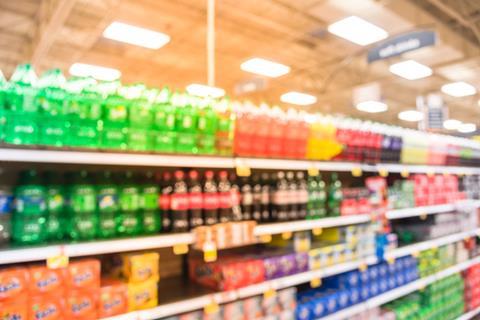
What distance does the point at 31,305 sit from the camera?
165cm

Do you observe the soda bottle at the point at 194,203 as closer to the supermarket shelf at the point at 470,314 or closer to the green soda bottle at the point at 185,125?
the green soda bottle at the point at 185,125

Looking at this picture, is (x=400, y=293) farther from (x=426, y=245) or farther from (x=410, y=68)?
(x=410, y=68)

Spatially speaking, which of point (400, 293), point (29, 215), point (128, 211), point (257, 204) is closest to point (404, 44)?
point (400, 293)

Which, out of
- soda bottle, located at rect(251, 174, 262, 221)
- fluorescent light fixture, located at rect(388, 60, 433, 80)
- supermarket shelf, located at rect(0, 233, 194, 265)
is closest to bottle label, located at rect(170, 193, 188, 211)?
supermarket shelf, located at rect(0, 233, 194, 265)

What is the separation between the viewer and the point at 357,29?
20.0ft

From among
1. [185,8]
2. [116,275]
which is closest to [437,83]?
[185,8]

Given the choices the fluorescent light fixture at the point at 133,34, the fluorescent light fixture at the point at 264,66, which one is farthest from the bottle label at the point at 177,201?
the fluorescent light fixture at the point at 264,66

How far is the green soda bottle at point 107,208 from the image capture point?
1.90m

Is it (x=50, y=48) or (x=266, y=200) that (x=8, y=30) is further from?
(x=266, y=200)

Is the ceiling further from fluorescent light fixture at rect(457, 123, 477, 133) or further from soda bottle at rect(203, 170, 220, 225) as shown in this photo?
fluorescent light fixture at rect(457, 123, 477, 133)

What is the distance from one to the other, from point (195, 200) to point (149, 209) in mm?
264

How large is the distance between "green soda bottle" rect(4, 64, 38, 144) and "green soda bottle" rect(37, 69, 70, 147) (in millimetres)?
28

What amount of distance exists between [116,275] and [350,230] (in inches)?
78.0

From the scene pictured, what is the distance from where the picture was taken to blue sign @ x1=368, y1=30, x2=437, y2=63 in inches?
183
